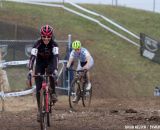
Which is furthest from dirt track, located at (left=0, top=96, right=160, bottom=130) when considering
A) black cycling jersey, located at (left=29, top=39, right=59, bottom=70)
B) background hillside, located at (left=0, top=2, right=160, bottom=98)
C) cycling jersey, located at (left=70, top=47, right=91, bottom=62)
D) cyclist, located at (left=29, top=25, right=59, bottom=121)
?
background hillside, located at (left=0, top=2, right=160, bottom=98)

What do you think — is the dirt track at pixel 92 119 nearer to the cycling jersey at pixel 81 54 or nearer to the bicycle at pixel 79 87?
the bicycle at pixel 79 87

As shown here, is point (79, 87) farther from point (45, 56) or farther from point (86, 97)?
point (45, 56)

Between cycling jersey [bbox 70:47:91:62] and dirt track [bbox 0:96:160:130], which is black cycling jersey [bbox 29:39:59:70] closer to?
dirt track [bbox 0:96:160:130]

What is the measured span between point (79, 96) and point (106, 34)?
1717 cm

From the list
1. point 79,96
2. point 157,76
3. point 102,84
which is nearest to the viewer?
point 79,96

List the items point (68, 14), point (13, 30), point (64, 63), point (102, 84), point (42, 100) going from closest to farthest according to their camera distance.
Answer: point (42, 100), point (64, 63), point (102, 84), point (13, 30), point (68, 14)

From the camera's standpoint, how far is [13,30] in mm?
30656

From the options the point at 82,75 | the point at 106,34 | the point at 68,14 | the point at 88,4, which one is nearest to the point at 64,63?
the point at 82,75

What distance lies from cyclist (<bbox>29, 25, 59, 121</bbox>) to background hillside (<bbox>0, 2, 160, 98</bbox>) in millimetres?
11369

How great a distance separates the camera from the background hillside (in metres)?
25.4

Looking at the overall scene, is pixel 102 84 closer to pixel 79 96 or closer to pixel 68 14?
pixel 79 96

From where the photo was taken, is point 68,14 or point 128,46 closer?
point 128,46

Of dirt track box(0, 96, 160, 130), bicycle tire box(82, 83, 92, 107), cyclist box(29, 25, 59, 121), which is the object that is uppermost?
cyclist box(29, 25, 59, 121)

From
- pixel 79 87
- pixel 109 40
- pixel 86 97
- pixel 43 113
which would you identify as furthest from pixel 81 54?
pixel 109 40
